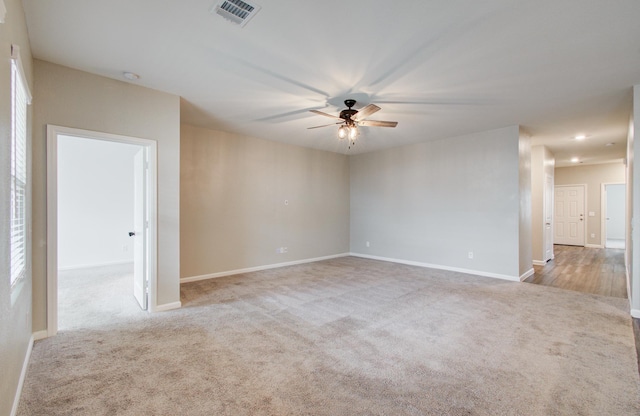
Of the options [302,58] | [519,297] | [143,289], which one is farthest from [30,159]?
Result: [519,297]

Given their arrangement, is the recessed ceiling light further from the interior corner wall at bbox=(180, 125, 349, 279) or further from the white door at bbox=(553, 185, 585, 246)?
the white door at bbox=(553, 185, 585, 246)

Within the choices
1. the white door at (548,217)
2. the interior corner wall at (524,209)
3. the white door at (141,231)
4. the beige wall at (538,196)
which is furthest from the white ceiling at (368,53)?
the white door at (548,217)

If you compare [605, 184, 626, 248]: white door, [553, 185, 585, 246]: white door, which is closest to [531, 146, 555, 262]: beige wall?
[553, 185, 585, 246]: white door

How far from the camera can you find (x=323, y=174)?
23.2 feet

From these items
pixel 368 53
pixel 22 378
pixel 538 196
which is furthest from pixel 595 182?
pixel 22 378

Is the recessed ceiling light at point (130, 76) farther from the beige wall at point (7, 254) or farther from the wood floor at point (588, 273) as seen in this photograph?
the wood floor at point (588, 273)

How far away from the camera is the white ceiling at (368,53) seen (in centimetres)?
208

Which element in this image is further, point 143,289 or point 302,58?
point 143,289

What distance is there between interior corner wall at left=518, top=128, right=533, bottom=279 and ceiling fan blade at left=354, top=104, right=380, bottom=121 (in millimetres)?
3151

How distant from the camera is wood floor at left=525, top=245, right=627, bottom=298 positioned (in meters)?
4.58

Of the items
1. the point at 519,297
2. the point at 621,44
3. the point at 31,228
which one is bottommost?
the point at 519,297

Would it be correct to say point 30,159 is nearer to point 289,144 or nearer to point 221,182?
point 221,182

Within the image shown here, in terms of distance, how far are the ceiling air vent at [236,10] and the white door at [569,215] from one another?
11.3 meters

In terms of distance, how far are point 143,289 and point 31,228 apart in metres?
1.34
